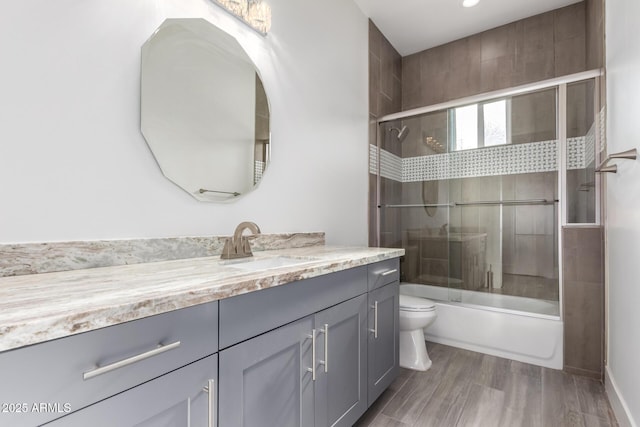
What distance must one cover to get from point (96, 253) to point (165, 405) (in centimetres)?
65

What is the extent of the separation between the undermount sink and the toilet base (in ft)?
3.85

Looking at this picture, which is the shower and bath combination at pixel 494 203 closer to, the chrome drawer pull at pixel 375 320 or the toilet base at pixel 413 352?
the toilet base at pixel 413 352

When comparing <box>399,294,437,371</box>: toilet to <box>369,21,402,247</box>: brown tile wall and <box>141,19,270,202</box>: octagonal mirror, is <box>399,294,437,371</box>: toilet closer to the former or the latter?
<box>369,21,402,247</box>: brown tile wall

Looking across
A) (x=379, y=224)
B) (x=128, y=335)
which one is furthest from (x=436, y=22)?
(x=128, y=335)

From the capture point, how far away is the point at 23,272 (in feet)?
3.07

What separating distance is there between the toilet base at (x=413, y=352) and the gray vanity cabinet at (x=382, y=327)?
0.39 metres

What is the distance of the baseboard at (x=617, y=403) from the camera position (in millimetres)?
1436

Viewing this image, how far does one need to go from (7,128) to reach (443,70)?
353cm

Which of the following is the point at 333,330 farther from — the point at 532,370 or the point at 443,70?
the point at 443,70

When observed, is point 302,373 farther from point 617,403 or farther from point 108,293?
point 617,403

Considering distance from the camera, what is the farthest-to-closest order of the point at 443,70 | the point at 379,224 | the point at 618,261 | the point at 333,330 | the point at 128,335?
the point at 443,70 < the point at 379,224 < the point at 618,261 < the point at 333,330 < the point at 128,335

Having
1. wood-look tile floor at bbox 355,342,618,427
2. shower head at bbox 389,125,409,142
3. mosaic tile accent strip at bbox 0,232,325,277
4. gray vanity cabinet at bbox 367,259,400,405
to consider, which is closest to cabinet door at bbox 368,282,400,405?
gray vanity cabinet at bbox 367,259,400,405

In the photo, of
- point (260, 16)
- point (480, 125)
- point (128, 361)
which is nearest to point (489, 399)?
point (128, 361)

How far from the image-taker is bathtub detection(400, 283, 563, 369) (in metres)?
2.21
